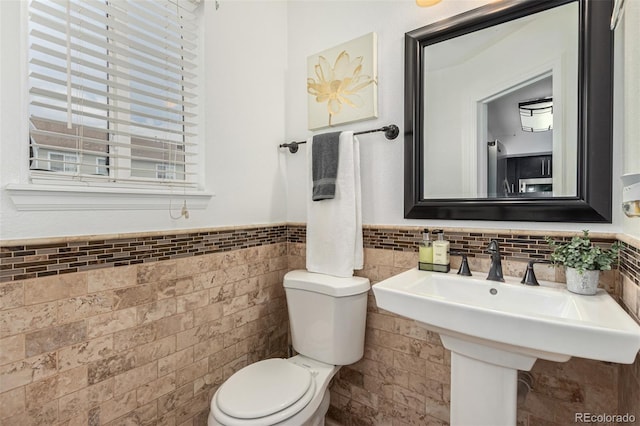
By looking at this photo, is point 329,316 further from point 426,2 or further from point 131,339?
point 426,2

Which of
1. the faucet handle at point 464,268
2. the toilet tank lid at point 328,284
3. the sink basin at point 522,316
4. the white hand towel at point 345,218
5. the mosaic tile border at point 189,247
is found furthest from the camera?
the white hand towel at point 345,218

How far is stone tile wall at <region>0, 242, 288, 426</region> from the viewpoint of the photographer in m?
0.96

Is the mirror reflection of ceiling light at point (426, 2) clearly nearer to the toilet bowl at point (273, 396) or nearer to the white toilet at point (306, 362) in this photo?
the white toilet at point (306, 362)

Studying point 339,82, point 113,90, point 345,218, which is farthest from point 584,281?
point 113,90

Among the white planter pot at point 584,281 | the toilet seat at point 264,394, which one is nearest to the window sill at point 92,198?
the toilet seat at point 264,394

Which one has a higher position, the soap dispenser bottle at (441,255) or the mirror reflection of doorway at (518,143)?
the mirror reflection of doorway at (518,143)

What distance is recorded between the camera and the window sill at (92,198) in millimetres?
958

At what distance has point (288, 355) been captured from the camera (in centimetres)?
186

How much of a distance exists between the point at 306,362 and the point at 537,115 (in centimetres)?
142

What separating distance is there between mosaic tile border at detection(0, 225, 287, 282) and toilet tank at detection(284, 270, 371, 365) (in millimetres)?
417

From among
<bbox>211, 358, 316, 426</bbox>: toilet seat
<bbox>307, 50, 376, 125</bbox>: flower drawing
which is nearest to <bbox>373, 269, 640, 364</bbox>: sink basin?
<bbox>211, 358, 316, 426</bbox>: toilet seat

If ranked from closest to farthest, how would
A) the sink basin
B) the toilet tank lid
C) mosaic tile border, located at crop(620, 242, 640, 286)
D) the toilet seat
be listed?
the sink basin < mosaic tile border, located at crop(620, 242, 640, 286) < the toilet seat < the toilet tank lid

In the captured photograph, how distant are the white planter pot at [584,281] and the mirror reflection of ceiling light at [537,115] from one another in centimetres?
52

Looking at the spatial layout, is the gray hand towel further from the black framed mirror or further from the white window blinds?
the white window blinds
